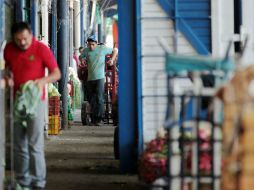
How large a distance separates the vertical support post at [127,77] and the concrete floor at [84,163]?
505 millimetres

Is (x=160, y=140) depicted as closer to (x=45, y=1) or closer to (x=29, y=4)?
(x=29, y=4)

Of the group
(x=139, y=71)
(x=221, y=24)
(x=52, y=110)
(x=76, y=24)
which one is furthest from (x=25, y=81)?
(x=76, y=24)

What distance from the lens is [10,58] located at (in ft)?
24.6

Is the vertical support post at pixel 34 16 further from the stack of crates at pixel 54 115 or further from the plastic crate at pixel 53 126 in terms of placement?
the plastic crate at pixel 53 126

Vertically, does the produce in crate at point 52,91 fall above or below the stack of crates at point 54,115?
above

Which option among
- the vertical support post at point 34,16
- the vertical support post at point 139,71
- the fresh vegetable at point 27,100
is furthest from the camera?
the vertical support post at point 34,16

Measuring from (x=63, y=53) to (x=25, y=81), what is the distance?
7.92 meters

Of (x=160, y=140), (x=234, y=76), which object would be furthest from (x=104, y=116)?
(x=234, y=76)

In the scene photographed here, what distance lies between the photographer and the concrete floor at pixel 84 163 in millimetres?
8688

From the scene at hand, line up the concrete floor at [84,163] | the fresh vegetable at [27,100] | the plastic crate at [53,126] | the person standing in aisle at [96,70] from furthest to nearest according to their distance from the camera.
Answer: the person standing in aisle at [96,70] < the plastic crate at [53,126] < the concrete floor at [84,163] < the fresh vegetable at [27,100]

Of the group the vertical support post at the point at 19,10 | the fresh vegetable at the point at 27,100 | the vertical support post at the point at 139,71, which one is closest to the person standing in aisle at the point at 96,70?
the vertical support post at the point at 19,10

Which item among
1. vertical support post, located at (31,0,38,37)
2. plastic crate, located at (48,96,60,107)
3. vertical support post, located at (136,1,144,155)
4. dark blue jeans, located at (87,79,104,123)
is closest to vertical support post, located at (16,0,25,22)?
vertical support post, located at (31,0,38,37)

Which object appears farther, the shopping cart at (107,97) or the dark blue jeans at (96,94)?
the shopping cart at (107,97)

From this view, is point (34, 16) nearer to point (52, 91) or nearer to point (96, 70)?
point (52, 91)
